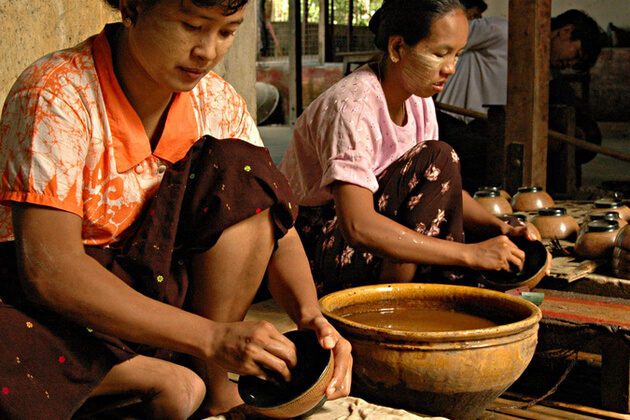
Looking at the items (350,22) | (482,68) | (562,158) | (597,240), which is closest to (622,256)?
(597,240)

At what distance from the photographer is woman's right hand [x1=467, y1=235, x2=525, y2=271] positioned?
2389 millimetres

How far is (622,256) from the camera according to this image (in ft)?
9.13

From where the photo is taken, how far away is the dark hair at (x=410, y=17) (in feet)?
8.22

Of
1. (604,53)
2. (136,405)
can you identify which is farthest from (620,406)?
(604,53)

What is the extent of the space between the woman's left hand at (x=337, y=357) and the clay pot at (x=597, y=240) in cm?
173

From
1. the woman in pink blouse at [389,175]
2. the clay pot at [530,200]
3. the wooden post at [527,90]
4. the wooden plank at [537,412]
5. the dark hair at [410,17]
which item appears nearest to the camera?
the wooden plank at [537,412]

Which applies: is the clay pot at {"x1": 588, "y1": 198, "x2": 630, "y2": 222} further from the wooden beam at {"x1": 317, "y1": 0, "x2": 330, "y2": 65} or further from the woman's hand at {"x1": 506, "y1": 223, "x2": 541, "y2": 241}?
the wooden beam at {"x1": 317, "y1": 0, "x2": 330, "y2": 65}

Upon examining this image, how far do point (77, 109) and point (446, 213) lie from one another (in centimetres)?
130

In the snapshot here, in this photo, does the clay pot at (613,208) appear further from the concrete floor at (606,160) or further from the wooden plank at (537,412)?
the concrete floor at (606,160)

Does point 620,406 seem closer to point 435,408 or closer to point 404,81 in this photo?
point 435,408

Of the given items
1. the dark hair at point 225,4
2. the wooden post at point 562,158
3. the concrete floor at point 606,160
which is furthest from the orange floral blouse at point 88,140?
the concrete floor at point 606,160

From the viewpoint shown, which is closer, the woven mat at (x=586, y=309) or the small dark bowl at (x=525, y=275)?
the woven mat at (x=586, y=309)

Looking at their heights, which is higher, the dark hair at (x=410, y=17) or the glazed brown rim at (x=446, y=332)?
the dark hair at (x=410, y=17)

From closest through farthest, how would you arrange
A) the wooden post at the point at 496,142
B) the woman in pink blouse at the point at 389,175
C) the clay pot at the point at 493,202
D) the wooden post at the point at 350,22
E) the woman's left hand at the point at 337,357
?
the woman's left hand at the point at 337,357 → the woman in pink blouse at the point at 389,175 → the clay pot at the point at 493,202 → the wooden post at the point at 496,142 → the wooden post at the point at 350,22
